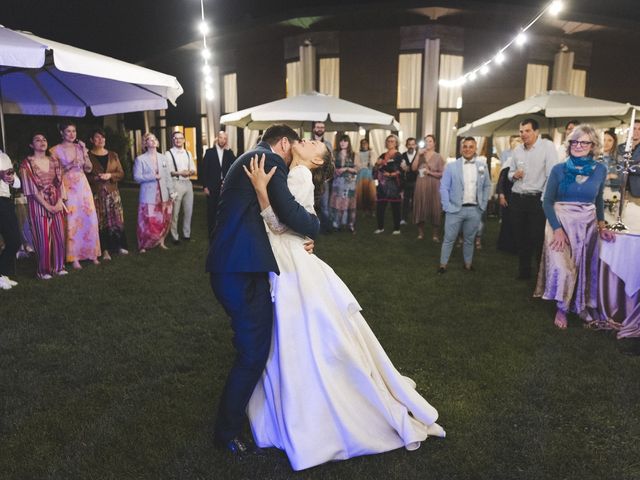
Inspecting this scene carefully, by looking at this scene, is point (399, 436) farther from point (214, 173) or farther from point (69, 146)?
point (214, 173)

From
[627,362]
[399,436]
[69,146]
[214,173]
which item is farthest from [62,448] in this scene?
[214,173]

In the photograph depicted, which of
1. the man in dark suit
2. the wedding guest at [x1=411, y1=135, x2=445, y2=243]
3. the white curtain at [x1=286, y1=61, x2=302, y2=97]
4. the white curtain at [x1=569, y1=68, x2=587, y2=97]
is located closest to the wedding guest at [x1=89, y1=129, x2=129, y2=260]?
the man in dark suit

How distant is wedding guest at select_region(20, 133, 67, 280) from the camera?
6.28 meters

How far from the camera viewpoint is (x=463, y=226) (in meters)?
6.91

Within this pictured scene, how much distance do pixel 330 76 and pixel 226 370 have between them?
1396 centimetres

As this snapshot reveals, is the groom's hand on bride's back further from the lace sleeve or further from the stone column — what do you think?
the stone column

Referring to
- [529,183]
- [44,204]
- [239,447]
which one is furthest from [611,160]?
[44,204]

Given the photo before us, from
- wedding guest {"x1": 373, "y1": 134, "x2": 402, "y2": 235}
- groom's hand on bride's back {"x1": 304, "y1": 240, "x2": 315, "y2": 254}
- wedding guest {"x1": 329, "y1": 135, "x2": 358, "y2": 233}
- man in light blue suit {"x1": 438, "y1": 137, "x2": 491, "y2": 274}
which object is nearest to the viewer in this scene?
groom's hand on bride's back {"x1": 304, "y1": 240, "x2": 315, "y2": 254}

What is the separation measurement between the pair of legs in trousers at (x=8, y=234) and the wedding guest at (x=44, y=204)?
330 millimetres

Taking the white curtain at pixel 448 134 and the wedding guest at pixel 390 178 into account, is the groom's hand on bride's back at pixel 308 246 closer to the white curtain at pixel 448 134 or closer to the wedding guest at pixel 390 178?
the wedding guest at pixel 390 178

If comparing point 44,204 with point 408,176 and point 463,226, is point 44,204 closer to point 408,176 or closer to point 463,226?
point 463,226

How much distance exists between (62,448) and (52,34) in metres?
23.1

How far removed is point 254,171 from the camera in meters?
2.40

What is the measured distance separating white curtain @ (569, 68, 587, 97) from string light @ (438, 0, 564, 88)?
2980 mm
